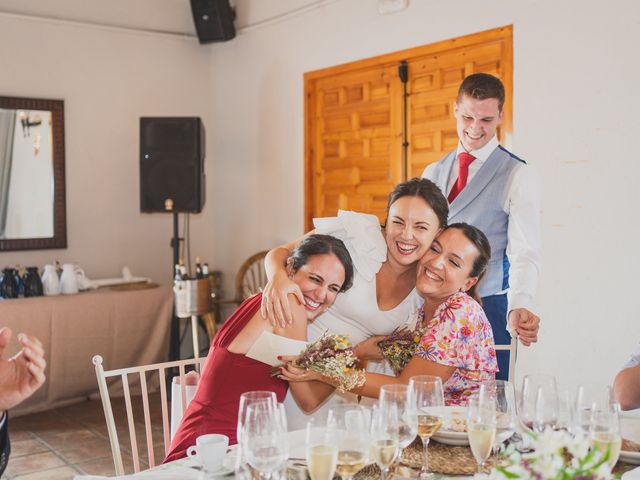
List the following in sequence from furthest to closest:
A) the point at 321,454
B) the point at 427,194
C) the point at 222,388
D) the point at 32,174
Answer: the point at 32,174 → the point at 427,194 → the point at 222,388 → the point at 321,454

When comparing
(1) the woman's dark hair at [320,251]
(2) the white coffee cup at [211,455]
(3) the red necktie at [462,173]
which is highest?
(3) the red necktie at [462,173]

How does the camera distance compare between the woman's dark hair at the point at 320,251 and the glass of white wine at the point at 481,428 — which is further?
the woman's dark hair at the point at 320,251

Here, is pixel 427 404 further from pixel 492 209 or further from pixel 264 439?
pixel 492 209

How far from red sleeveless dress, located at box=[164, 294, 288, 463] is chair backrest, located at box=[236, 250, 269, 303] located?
3.43 m

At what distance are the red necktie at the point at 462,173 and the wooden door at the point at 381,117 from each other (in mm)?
722

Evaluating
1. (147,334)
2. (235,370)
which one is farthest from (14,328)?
(235,370)

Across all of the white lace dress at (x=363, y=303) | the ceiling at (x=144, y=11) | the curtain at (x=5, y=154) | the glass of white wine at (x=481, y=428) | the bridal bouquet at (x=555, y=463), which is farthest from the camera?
the ceiling at (x=144, y=11)

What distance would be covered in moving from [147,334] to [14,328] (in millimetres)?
933

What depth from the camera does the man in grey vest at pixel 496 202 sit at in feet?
10.00

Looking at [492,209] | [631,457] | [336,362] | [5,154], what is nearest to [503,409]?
[631,457]

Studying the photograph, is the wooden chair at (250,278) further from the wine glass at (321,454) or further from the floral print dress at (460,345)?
the wine glass at (321,454)

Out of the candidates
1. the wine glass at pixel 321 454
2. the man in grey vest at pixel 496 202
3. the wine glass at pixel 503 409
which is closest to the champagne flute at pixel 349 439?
the wine glass at pixel 321 454

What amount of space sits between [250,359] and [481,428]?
88 centimetres

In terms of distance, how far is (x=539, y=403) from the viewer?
1.49 meters
